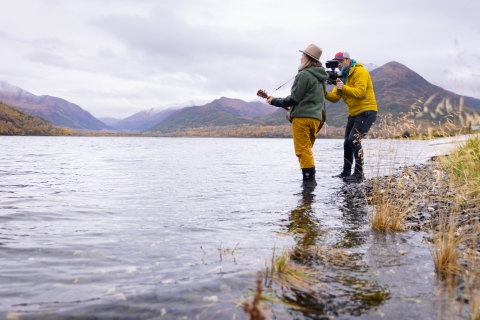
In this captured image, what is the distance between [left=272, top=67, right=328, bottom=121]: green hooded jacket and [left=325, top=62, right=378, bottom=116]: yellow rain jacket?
897mm

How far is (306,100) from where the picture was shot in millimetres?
8711

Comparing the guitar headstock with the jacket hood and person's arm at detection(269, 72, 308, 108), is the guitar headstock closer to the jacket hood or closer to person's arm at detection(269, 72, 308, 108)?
person's arm at detection(269, 72, 308, 108)

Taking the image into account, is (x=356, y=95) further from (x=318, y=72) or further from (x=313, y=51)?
(x=313, y=51)

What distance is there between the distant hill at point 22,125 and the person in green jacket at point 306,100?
5609 inches

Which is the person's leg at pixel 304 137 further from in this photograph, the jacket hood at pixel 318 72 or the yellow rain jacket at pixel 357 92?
the yellow rain jacket at pixel 357 92

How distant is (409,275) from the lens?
3.58 meters

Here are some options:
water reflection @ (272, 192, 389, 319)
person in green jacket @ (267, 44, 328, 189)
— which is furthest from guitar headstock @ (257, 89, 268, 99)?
water reflection @ (272, 192, 389, 319)

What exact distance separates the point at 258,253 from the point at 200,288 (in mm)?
1170

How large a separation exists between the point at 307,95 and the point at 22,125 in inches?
6093

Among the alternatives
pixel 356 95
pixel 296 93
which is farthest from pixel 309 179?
pixel 356 95

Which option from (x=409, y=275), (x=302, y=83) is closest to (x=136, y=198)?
(x=302, y=83)

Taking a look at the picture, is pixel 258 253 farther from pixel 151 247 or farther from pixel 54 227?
pixel 54 227

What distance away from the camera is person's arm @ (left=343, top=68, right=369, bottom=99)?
9422 millimetres

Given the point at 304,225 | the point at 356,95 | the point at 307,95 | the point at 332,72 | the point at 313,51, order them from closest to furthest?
the point at 304,225 → the point at 313,51 → the point at 307,95 → the point at 356,95 → the point at 332,72
